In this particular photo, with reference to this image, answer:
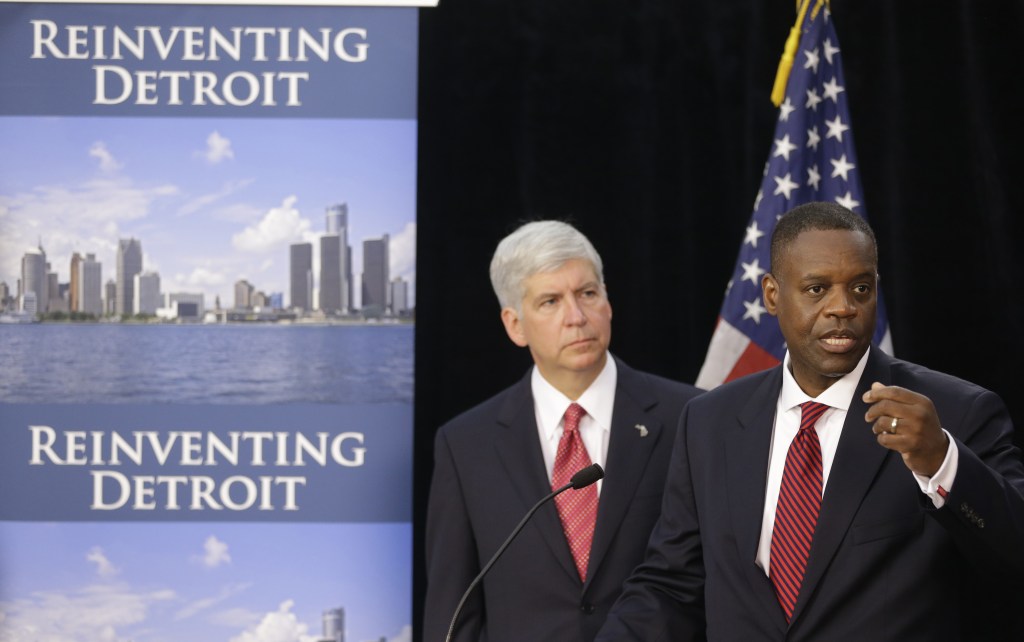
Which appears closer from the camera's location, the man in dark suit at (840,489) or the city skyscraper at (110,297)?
the man in dark suit at (840,489)

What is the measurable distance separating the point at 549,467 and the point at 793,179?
1426 millimetres

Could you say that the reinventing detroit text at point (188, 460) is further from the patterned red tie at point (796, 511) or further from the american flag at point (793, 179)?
the patterned red tie at point (796, 511)

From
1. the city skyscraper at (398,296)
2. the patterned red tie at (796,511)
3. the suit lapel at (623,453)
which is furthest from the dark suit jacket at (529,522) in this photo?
the city skyscraper at (398,296)

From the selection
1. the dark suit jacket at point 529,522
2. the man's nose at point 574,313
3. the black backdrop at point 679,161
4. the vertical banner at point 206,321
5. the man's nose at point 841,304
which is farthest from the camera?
the black backdrop at point 679,161

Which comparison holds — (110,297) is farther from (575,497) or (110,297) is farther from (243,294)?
(575,497)

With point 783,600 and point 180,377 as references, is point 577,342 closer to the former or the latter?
point 783,600

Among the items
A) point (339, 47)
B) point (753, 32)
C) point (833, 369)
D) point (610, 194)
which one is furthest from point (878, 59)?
point (833, 369)

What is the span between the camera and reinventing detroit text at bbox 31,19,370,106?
13.0 feet

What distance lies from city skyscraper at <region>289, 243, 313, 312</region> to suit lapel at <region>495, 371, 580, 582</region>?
103 cm

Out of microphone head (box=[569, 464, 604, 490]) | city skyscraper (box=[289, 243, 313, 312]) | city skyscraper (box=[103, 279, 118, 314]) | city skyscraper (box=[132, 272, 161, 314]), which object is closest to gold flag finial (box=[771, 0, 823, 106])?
city skyscraper (box=[289, 243, 313, 312])

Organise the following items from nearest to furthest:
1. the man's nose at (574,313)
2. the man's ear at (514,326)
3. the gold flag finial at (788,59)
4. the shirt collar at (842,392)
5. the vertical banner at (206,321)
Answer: the shirt collar at (842,392)
the man's nose at (574,313)
the man's ear at (514,326)
the vertical banner at (206,321)
the gold flag finial at (788,59)

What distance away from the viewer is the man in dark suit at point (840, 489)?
2.04 metres

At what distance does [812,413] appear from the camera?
7.62 ft

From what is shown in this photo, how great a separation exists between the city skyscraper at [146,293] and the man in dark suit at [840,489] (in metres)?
2.12
